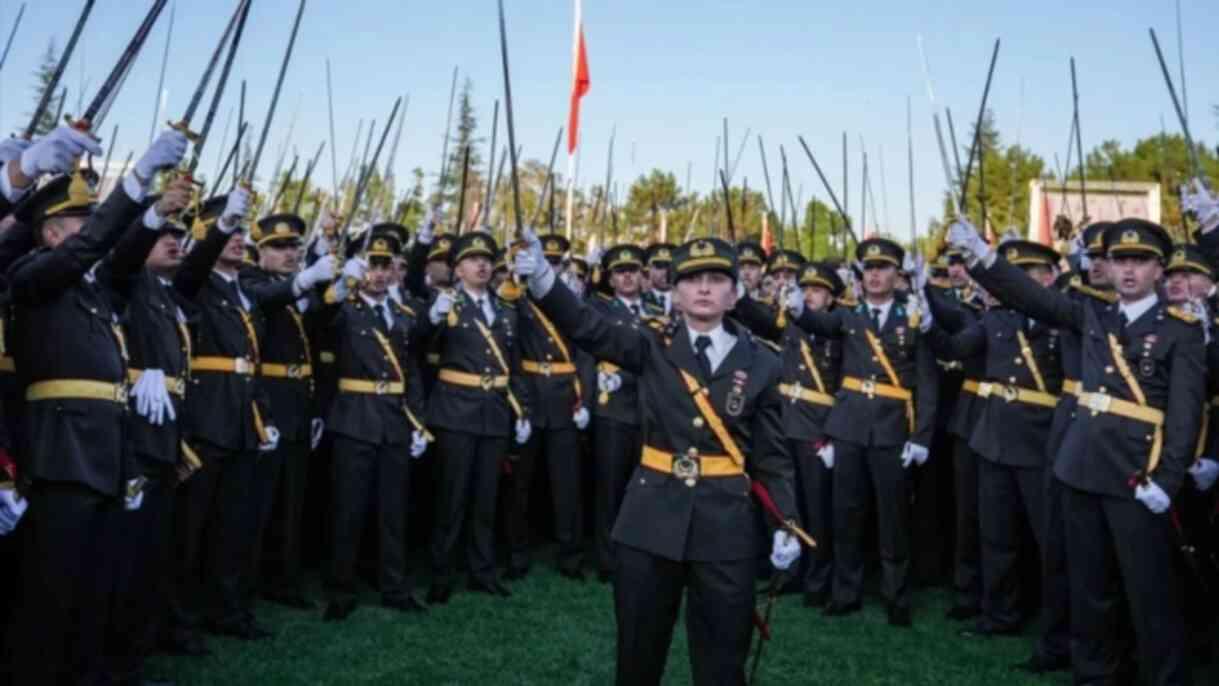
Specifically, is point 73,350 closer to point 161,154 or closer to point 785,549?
point 161,154

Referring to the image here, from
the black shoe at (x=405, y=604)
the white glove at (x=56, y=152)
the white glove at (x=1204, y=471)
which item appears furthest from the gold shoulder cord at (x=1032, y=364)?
the white glove at (x=56, y=152)

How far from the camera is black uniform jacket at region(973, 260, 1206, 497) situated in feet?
19.4

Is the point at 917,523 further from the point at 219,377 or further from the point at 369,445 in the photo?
the point at 219,377

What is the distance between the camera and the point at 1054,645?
7.09m

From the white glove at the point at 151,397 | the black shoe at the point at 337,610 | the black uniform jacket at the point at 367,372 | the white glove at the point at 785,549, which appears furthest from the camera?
the black uniform jacket at the point at 367,372

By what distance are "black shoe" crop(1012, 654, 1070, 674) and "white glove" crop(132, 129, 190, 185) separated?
602 centimetres

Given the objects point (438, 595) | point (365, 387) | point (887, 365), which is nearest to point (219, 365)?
point (365, 387)

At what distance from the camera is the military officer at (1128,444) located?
592 cm

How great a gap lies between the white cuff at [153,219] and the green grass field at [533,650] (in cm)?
267

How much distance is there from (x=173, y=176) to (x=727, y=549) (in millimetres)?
2929

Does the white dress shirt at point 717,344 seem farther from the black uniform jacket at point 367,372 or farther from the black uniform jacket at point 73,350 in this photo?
the black uniform jacket at point 367,372

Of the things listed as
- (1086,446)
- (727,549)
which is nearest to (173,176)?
(727,549)

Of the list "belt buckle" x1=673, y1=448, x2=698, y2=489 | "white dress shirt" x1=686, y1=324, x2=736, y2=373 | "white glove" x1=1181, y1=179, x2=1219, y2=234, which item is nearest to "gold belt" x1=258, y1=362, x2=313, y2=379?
"white dress shirt" x1=686, y1=324, x2=736, y2=373

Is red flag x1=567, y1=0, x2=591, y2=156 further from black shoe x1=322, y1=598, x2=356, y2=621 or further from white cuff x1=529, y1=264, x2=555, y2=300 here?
black shoe x1=322, y1=598, x2=356, y2=621
